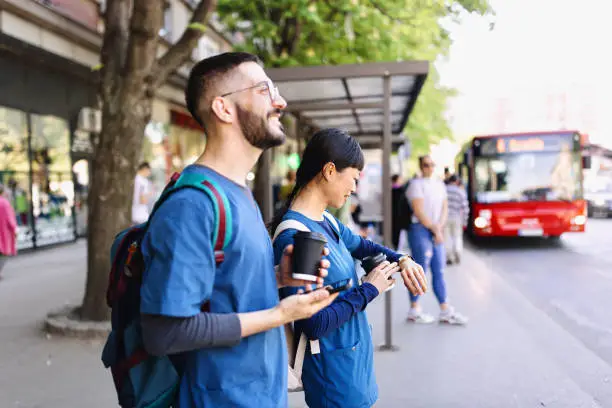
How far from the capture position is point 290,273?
1656mm

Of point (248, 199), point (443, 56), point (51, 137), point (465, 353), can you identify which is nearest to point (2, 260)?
point (51, 137)

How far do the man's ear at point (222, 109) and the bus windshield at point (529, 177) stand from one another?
41.6ft

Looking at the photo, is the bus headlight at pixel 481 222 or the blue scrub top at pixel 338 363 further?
the bus headlight at pixel 481 222

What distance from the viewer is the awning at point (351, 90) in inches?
228

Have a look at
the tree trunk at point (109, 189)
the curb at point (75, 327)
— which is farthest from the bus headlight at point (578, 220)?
the curb at point (75, 327)

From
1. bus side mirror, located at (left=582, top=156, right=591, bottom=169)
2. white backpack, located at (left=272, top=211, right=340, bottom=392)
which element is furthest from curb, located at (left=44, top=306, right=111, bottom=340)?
bus side mirror, located at (left=582, top=156, right=591, bottom=169)

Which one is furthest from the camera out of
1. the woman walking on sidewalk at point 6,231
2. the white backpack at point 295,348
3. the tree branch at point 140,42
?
the woman walking on sidewalk at point 6,231

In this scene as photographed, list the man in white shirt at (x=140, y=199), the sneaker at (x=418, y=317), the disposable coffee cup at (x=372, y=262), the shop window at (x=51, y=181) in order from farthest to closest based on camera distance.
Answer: the shop window at (x=51, y=181) < the man in white shirt at (x=140, y=199) < the sneaker at (x=418, y=317) < the disposable coffee cup at (x=372, y=262)

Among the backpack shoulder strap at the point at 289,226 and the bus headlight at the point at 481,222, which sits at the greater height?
the backpack shoulder strap at the point at 289,226

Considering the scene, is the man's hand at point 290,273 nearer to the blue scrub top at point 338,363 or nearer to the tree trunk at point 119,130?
the blue scrub top at point 338,363

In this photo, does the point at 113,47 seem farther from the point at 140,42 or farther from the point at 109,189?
the point at 109,189

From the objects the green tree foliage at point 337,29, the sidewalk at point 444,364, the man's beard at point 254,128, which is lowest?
the sidewalk at point 444,364

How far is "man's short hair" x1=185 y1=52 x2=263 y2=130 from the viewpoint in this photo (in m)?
1.64

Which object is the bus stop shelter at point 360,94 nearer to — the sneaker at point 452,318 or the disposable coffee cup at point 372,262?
the sneaker at point 452,318
